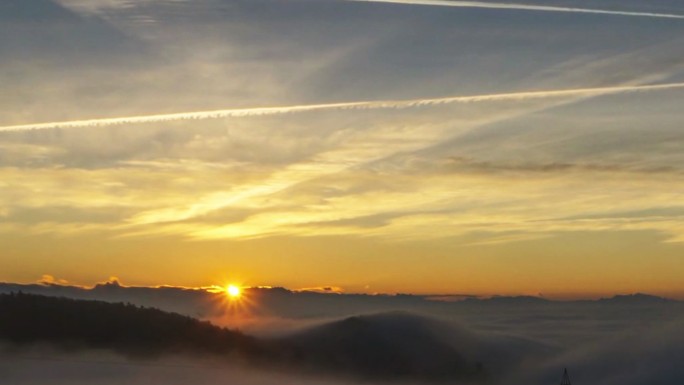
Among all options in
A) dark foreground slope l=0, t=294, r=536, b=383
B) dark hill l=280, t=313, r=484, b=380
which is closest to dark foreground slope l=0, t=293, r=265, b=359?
dark foreground slope l=0, t=294, r=536, b=383

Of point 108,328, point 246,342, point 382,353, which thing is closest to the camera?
point 108,328

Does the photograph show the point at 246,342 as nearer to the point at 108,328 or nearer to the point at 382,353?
the point at 108,328

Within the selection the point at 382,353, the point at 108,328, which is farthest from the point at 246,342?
the point at 382,353

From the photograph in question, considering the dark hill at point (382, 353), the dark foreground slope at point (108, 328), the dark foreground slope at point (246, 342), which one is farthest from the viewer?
the dark hill at point (382, 353)

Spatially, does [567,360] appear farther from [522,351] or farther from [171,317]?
[171,317]

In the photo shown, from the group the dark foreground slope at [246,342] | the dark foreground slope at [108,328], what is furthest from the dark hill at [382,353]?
the dark foreground slope at [108,328]

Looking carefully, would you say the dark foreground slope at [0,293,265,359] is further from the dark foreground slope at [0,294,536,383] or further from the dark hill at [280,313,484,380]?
the dark hill at [280,313,484,380]

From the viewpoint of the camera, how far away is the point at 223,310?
145250mm

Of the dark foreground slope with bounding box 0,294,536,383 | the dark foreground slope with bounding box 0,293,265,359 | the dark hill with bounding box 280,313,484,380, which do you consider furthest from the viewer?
the dark hill with bounding box 280,313,484,380

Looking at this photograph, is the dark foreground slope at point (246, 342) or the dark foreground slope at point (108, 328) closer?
the dark foreground slope at point (108, 328)

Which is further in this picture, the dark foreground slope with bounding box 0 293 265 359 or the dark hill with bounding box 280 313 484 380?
the dark hill with bounding box 280 313 484 380

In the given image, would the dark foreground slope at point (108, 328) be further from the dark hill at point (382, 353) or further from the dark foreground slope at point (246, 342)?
the dark hill at point (382, 353)

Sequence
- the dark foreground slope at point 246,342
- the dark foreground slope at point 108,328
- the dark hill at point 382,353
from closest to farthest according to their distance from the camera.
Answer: the dark foreground slope at point 108,328 → the dark foreground slope at point 246,342 → the dark hill at point 382,353

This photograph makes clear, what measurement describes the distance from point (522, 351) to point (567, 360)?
20.8 m
